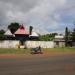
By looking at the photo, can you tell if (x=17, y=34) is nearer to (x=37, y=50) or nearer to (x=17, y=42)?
(x=17, y=42)

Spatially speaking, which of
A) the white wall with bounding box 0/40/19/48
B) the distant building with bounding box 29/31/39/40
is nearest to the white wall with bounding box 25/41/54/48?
the white wall with bounding box 0/40/19/48

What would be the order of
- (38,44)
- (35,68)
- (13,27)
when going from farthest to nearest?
(13,27)
(38,44)
(35,68)

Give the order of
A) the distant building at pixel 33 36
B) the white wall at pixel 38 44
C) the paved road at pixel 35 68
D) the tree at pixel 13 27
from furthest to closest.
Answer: the tree at pixel 13 27
the distant building at pixel 33 36
the white wall at pixel 38 44
the paved road at pixel 35 68

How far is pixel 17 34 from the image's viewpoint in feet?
229

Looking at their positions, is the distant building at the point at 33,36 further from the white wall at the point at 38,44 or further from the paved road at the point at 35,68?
the paved road at the point at 35,68

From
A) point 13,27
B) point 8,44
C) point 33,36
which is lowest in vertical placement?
point 8,44

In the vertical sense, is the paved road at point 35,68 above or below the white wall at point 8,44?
below

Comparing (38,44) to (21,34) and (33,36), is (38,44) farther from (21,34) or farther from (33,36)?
(33,36)

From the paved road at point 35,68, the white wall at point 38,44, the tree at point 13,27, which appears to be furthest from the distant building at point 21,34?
the paved road at point 35,68

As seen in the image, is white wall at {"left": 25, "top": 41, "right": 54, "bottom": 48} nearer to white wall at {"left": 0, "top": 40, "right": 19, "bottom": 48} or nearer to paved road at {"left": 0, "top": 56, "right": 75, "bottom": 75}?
white wall at {"left": 0, "top": 40, "right": 19, "bottom": 48}

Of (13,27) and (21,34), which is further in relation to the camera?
(13,27)

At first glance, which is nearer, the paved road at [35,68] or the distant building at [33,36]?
the paved road at [35,68]

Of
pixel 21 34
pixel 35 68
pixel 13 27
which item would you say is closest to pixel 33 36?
pixel 21 34

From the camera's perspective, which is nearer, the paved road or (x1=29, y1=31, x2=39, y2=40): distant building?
the paved road
